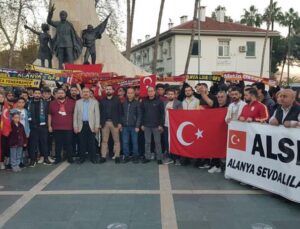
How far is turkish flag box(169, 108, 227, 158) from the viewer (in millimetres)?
8516

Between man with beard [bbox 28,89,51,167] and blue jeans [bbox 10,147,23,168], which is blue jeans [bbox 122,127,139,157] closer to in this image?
man with beard [bbox 28,89,51,167]

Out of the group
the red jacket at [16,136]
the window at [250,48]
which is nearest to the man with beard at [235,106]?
the red jacket at [16,136]

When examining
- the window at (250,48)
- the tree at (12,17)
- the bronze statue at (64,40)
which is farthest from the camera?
the window at (250,48)

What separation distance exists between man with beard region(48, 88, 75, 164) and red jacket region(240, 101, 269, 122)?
390 centimetres

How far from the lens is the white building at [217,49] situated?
146 feet

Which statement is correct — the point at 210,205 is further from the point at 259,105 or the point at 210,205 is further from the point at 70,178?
the point at 70,178

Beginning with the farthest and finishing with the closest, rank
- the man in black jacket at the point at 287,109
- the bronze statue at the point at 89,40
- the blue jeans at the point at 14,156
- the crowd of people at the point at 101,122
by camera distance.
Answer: the bronze statue at the point at 89,40 → the crowd of people at the point at 101,122 → the blue jeans at the point at 14,156 → the man in black jacket at the point at 287,109

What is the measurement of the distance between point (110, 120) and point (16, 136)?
2022 mm

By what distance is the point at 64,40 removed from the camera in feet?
54.0

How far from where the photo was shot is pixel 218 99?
8.80 m

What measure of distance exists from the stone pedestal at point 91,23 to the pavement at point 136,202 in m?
9.97

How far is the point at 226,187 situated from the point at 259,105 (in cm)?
153

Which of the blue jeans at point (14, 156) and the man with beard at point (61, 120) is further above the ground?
the man with beard at point (61, 120)

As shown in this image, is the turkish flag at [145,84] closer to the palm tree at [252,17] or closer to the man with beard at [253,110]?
the man with beard at [253,110]
